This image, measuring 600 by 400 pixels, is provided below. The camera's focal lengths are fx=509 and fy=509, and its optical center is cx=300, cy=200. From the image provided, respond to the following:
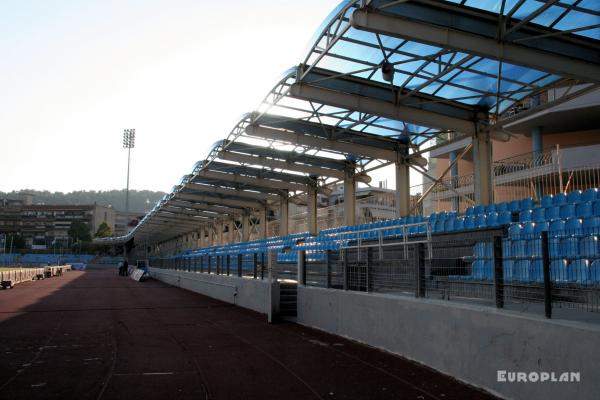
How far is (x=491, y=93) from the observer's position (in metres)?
16.3

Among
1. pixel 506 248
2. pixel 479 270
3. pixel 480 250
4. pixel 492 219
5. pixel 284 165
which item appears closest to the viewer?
pixel 506 248

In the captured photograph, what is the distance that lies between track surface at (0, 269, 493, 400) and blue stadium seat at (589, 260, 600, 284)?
1.92 metres

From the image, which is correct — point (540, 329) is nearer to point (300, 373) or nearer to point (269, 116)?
point (300, 373)

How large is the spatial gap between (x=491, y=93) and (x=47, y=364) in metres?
14.4

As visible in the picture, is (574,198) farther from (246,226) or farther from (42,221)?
(42,221)

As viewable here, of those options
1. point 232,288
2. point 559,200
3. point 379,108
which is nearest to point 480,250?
point 559,200

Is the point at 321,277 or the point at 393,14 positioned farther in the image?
the point at 321,277

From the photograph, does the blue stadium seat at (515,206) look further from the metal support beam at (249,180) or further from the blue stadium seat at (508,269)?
the metal support beam at (249,180)

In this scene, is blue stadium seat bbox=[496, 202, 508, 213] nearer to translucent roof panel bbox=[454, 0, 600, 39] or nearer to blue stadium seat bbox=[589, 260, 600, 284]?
translucent roof panel bbox=[454, 0, 600, 39]

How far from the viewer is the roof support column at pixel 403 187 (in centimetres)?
2248

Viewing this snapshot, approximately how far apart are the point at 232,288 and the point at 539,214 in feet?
40.9

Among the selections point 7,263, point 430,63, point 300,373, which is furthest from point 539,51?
point 7,263

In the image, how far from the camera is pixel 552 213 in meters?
12.2

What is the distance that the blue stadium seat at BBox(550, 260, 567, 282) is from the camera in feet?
20.3
